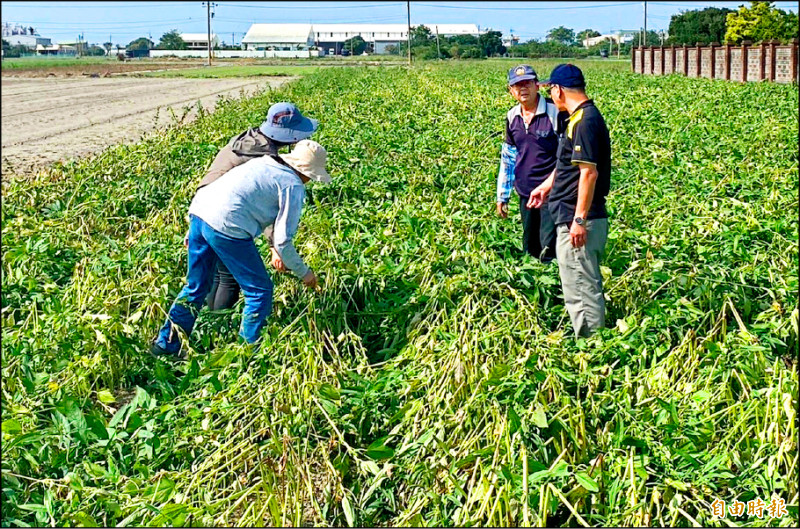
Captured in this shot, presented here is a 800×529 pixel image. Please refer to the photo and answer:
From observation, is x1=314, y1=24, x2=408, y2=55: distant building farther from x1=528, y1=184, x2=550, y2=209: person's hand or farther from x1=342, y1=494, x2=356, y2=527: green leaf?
x1=342, y1=494, x2=356, y2=527: green leaf

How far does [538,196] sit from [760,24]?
4700cm

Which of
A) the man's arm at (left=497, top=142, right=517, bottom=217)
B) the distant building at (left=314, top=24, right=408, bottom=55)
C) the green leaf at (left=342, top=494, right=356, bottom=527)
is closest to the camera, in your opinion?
the green leaf at (left=342, top=494, right=356, bottom=527)

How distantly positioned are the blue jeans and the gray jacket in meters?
0.38

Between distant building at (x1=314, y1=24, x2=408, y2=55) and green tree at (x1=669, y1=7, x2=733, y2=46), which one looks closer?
green tree at (x1=669, y1=7, x2=733, y2=46)

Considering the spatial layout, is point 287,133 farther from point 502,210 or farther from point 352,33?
point 352,33

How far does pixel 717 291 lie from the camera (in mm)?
4457

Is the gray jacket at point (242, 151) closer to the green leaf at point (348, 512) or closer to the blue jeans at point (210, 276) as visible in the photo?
the blue jeans at point (210, 276)

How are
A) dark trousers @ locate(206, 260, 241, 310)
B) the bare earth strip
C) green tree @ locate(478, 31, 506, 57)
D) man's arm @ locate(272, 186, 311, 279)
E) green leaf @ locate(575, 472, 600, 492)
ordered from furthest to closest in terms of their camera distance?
green tree @ locate(478, 31, 506, 57), the bare earth strip, dark trousers @ locate(206, 260, 241, 310), man's arm @ locate(272, 186, 311, 279), green leaf @ locate(575, 472, 600, 492)

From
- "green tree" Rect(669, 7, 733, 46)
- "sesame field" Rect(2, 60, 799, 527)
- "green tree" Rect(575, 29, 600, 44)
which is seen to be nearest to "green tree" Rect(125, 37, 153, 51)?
"green tree" Rect(575, 29, 600, 44)

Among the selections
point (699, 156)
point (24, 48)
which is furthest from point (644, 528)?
point (24, 48)

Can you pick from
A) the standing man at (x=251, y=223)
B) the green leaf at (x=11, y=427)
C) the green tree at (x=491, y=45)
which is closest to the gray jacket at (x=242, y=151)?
the standing man at (x=251, y=223)

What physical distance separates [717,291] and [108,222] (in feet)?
15.8

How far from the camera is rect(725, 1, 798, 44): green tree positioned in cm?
4600

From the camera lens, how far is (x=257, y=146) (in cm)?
477
